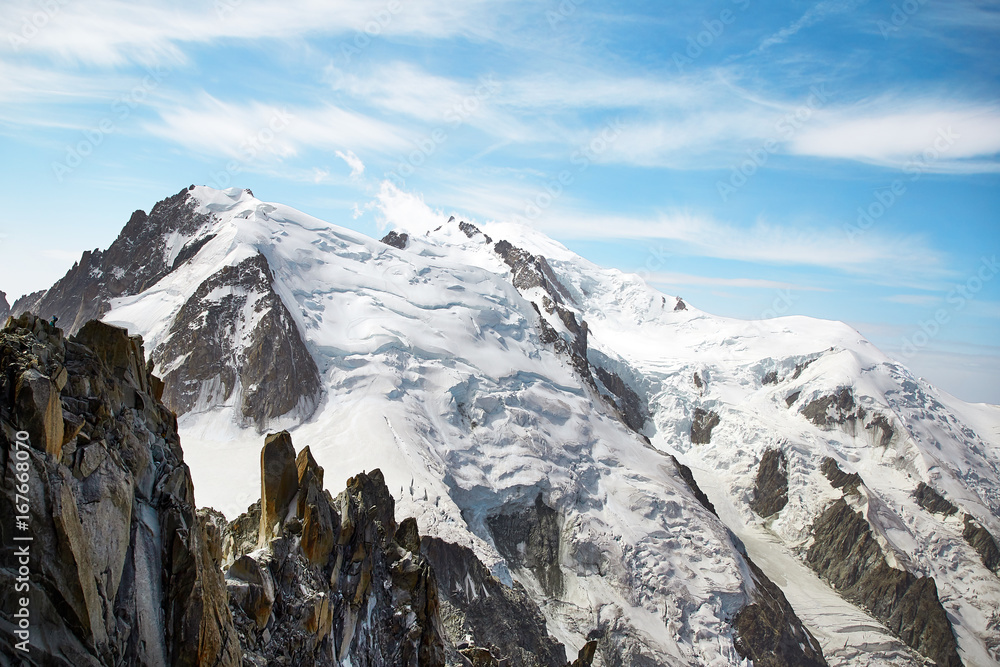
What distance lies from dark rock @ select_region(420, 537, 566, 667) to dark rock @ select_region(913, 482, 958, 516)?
97725mm

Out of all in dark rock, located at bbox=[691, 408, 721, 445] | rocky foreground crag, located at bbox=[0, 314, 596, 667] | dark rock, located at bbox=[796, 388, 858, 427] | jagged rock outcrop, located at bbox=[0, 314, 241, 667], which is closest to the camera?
jagged rock outcrop, located at bbox=[0, 314, 241, 667]

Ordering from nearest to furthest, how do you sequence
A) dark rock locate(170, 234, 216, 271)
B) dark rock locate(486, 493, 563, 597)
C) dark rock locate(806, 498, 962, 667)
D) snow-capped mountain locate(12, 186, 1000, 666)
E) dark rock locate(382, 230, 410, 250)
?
1. snow-capped mountain locate(12, 186, 1000, 666)
2. dark rock locate(486, 493, 563, 597)
3. dark rock locate(170, 234, 216, 271)
4. dark rock locate(806, 498, 962, 667)
5. dark rock locate(382, 230, 410, 250)

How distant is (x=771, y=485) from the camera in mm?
121750

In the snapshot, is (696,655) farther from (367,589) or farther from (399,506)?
(367,589)

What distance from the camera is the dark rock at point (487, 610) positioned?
158 ft

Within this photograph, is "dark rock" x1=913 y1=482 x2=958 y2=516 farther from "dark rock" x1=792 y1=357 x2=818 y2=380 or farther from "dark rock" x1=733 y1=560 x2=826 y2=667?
"dark rock" x1=733 y1=560 x2=826 y2=667

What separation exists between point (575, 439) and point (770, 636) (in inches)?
1178

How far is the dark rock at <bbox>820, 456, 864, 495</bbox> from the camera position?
112562mm

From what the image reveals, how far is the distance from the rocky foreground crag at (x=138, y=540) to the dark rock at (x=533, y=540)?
137 ft

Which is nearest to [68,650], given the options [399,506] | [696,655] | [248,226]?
[399,506]

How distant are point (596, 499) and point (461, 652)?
4414 cm

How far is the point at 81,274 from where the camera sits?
10962cm

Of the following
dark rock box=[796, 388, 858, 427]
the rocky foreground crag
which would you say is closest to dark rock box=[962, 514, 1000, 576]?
dark rock box=[796, 388, 858, 427]

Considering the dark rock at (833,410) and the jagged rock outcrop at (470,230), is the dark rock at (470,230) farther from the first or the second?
the dark rock at (833,410)
